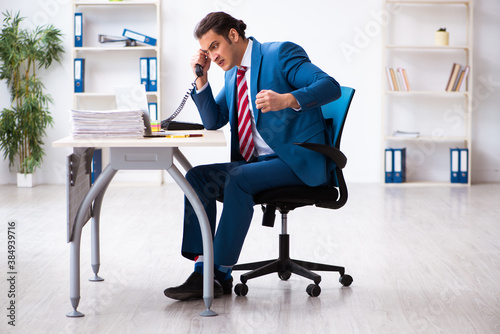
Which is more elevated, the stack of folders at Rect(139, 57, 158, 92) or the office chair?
the stack of folders at Rect(139, 57, 158, 92)

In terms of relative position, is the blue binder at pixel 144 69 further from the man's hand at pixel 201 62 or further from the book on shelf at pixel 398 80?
the man's hand at pixel 201 62

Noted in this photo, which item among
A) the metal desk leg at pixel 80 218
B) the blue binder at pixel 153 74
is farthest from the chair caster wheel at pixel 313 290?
the blue binder at pixel 153 74

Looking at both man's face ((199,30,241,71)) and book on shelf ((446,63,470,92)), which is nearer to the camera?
man's face ((199,30,241,71))

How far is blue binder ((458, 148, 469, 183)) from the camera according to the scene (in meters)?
5.59

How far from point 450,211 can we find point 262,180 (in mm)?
2454

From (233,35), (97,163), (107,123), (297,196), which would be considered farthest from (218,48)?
(97,163)

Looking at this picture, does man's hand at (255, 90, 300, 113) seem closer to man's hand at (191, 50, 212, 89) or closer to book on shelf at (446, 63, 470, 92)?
man's hand at (191, 50, 212, 89)

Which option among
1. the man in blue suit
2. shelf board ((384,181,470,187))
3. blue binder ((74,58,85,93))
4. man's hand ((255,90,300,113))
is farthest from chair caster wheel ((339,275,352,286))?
blue binder ((74,58,85,93))

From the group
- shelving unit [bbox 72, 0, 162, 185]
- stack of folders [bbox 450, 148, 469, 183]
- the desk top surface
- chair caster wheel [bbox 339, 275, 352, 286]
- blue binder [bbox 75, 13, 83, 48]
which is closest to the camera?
the desk top surface

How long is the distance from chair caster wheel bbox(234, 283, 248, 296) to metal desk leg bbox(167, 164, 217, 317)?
246mm

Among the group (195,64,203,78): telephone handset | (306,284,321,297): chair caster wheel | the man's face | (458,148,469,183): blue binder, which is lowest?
(306,284,321,297): chair caster wheel

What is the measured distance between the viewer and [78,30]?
5508mm

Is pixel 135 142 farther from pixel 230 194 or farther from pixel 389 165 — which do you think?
pixel 389 165

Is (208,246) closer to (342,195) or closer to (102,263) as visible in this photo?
(342,195)
